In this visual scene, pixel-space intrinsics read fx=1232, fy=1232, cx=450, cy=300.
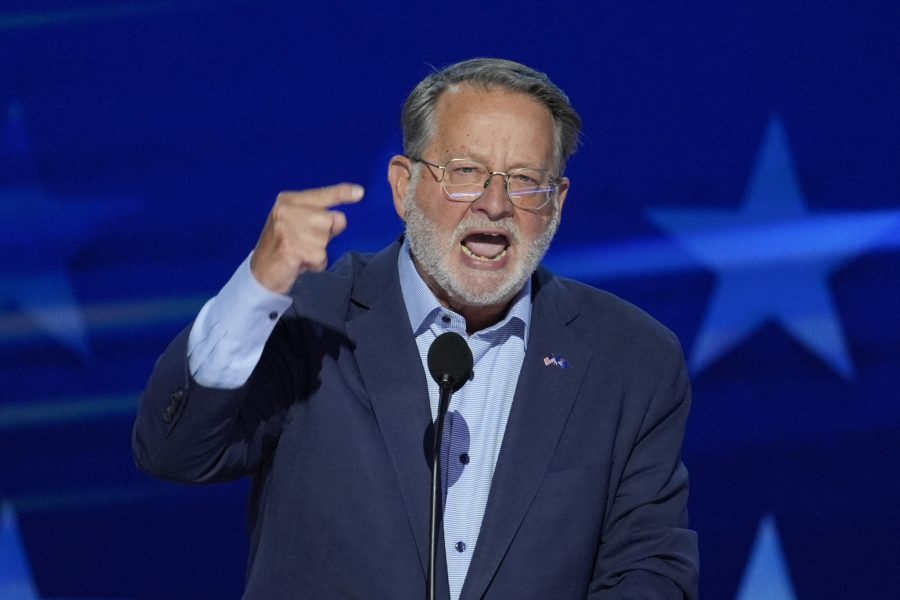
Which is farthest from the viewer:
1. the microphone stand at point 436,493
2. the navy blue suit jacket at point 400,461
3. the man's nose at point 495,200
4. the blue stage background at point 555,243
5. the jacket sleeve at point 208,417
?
the blue stage background at point 555,243

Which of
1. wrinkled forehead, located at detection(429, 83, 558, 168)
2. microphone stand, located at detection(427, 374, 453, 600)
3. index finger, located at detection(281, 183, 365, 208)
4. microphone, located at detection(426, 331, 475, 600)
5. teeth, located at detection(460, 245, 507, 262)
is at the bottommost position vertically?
microphone stand, located at detection(427, 374, 453, 600)

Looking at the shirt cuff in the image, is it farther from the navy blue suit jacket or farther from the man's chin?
the man's chin

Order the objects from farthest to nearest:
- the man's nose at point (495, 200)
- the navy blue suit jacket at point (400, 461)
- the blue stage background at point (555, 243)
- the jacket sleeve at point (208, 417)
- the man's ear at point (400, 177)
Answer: the blue stage background at point (555, 243), the man's ear at point (400, 177), the man's nose at point (495, 200), the navy blue suit jacket at point (400, 461), the jacket sleeve at point (208, 417)

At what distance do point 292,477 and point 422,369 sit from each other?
0.25 metres

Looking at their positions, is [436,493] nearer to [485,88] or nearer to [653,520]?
[653,520]

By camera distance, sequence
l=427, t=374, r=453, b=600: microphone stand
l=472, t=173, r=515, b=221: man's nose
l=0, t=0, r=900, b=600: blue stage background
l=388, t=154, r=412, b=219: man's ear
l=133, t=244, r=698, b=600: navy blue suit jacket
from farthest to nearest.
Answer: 1. l=0, t=0, r=900, b=600: blue stage background
2. l=388, t=154, r=412, b=219: man's ear
3. l=472, t=173, r=515, b=221: man's nose
4. l=133, t=244, r=698, b=600: navy blue suit jacket
5. l=427, t=374, r=453, b=600: microphone stand

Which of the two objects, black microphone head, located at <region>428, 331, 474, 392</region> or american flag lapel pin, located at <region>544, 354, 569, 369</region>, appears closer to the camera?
black microphone head, located at <region>428, 331, 474, 392</region>

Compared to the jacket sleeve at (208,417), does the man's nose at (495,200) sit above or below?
above

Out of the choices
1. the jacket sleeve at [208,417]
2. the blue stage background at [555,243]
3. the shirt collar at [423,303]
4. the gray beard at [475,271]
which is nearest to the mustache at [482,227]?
the gray beard at [475,271]

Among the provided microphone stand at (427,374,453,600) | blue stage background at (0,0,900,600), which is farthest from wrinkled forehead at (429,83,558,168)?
blue stage background at (0,0,900,600)

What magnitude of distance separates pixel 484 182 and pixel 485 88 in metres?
0.16

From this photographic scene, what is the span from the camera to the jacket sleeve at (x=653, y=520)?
1.77 m

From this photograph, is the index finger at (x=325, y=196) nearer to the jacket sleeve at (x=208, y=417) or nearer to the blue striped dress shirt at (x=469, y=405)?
the jacket sleeve at (x=208, y=417)

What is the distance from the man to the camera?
1.62 meters
